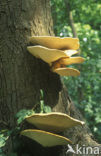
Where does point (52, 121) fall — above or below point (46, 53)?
below

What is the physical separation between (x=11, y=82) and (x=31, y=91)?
8.1 inches

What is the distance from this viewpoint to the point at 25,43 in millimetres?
1797

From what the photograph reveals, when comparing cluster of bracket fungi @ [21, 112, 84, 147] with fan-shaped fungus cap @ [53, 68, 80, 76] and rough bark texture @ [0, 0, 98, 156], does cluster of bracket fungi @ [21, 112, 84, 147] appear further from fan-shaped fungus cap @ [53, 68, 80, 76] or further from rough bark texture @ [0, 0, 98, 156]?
fan-shaped fungus cap @ [53, 68, 80, 76]

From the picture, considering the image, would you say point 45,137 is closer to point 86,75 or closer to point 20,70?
point 20,70

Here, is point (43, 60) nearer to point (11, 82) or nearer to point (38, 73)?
point (38, 73)

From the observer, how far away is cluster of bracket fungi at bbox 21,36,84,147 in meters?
1.37

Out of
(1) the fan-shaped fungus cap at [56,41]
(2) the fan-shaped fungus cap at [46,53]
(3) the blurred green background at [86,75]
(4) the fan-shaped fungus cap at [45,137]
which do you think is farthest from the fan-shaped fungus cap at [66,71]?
(3) the blurred green background at [86,75]

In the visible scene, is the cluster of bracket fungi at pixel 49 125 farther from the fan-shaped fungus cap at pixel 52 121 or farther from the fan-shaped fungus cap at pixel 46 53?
the fan-shaped fungus cap at pixel 46 53

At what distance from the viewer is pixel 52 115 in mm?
1333

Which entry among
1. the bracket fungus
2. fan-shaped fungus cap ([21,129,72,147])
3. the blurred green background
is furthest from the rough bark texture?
the blurred green background

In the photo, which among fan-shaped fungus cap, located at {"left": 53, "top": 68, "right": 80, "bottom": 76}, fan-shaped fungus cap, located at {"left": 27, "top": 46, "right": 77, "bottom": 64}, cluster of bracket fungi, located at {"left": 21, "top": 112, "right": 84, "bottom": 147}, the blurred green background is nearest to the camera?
cluster of bracket fungi, located at {"left": 21, "top": 112, "right": 84, "bottom": 147}

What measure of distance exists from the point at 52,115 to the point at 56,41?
2.33 feet

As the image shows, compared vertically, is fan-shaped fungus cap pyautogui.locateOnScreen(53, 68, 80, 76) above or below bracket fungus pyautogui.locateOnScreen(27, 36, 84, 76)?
below

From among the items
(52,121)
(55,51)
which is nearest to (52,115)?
(52,121)
